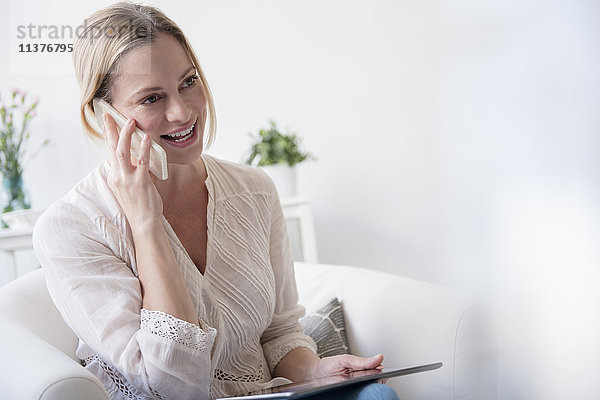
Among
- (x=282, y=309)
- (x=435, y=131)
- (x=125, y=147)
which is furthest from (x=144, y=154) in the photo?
(x=435, y=131)

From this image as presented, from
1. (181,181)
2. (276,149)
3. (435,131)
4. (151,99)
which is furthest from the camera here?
(276,149)

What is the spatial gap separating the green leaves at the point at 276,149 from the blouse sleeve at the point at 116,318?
1.15m

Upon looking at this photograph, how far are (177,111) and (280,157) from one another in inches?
42.8

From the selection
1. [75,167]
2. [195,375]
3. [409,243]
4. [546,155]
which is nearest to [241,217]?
[195,375]

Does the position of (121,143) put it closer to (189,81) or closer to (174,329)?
(189,81)

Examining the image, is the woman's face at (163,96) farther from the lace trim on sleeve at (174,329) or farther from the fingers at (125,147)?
the lace trim on sleeve at (174,329)

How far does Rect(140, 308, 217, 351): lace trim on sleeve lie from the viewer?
961mm

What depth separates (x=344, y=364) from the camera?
1.09 m

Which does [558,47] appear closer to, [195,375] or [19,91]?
[195,375]

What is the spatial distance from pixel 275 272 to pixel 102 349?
0.38 meters

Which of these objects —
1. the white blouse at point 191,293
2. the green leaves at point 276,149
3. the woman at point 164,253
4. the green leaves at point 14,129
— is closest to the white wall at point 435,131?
the green leaves at point 14,129

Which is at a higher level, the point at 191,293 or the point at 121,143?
the point at 121,143

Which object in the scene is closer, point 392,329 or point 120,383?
point 120,383

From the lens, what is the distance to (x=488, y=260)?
51.9 inches
